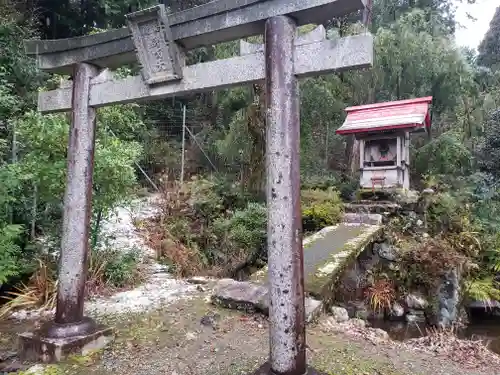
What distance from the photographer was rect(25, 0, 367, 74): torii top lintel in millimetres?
2807

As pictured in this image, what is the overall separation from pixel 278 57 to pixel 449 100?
13.3m

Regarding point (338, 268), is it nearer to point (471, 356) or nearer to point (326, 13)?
point (471, 356)

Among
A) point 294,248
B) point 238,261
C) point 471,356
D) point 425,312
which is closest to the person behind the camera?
point 294,248

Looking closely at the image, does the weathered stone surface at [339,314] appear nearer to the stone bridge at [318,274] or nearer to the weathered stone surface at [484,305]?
the stone bridge at [318,274]

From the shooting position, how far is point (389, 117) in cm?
1009

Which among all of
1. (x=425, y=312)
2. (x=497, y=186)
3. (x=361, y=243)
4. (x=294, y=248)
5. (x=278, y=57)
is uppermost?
(x=278, y=57)

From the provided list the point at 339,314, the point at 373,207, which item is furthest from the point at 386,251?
the point at 339,314

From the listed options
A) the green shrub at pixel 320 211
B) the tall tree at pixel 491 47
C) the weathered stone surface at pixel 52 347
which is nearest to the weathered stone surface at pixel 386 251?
the green shrub at pixel 320 211

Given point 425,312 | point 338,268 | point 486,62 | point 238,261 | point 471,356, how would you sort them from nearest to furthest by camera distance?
point 471,356
point 338,268
point 425,312
point 238,261
point 486,62

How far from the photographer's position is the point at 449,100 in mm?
13867

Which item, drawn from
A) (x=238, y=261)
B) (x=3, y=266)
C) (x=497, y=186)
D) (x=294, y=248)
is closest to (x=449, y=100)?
(x=497, y=186)

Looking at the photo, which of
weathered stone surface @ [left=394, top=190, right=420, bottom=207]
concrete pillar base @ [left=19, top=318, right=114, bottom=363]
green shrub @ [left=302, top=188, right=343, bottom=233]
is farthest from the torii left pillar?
weathered stone surface @ [left=394, top=190, right=420, bottom=207]

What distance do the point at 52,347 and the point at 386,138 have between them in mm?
8951

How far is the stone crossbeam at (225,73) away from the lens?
2715mm
